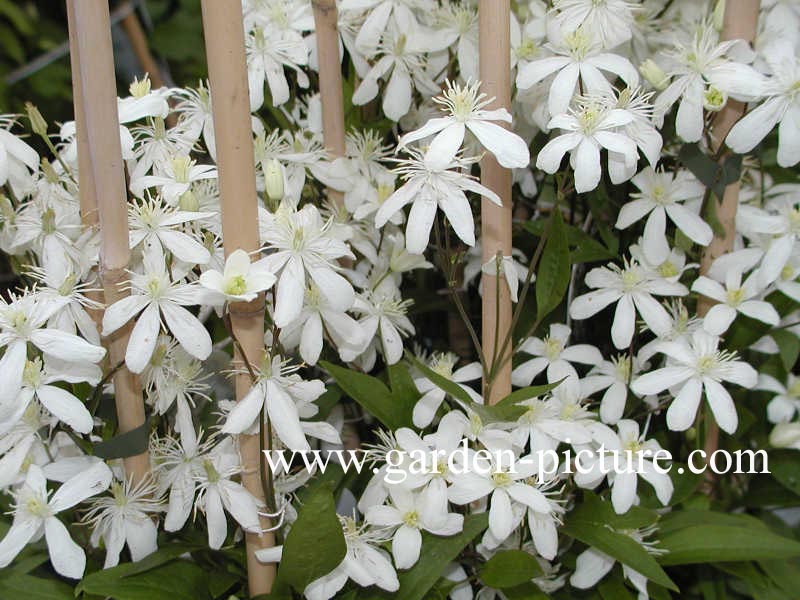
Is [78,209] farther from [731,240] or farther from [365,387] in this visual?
[731,240]

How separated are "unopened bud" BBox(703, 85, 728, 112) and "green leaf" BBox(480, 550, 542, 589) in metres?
0.39

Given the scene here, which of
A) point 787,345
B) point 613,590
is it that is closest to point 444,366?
point 613,590

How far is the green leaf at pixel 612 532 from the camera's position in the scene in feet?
2.39

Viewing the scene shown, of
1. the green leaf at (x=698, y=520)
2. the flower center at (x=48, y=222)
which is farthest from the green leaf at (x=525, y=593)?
the flower center at (x=48, y=222)

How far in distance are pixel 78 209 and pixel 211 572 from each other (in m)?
0.32

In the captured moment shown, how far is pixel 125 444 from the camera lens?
0.70 meters

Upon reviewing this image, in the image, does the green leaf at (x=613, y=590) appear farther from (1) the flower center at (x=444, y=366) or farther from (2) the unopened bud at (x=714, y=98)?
(2) the unopened bud at (x=714, y=98)

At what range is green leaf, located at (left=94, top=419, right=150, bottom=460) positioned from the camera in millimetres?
687

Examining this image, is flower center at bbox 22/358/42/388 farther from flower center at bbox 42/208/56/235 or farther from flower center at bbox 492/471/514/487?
flower center at bbox 492/471/514/487

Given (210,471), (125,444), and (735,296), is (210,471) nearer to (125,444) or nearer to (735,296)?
(125,444)

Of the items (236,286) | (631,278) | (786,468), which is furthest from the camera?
(786,468)

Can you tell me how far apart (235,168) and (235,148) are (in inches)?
0.5

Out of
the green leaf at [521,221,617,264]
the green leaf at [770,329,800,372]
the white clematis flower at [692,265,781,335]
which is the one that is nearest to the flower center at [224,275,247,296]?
the green leaf at [521,221,617,264]

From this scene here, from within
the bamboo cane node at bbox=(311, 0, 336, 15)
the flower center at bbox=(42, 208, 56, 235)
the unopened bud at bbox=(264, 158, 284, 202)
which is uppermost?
the bamboo cane node at bbox=(311, 0, 336, 15)
